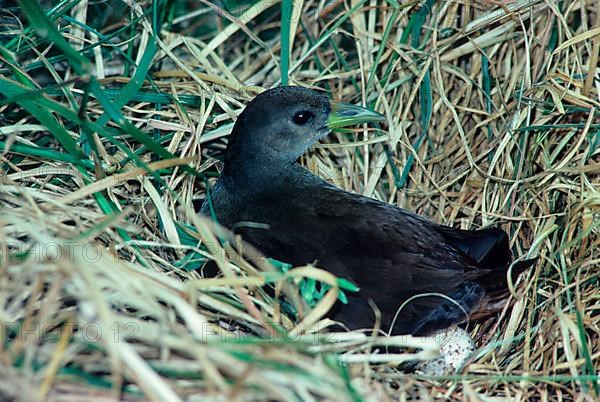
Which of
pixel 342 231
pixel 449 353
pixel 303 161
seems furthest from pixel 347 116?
pixel 449 353

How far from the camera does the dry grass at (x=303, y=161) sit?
1.95 meters

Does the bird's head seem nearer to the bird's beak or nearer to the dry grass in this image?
the bird's beak

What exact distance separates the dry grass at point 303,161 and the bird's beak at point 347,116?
171 mm

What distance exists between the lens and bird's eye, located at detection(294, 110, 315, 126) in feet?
10.5

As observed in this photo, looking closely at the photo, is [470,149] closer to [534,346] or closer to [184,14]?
[534,346]

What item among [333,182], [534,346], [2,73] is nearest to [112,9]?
[2,73]

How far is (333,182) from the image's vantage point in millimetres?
3580

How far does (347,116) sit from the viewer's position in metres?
3.24

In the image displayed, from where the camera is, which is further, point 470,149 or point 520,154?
point 470,149

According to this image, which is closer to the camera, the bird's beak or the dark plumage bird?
the dark plumage bird

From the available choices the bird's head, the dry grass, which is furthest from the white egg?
the bird's head

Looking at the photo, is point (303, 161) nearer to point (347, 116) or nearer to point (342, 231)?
point (347, 116)

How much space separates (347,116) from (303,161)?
0.46 m

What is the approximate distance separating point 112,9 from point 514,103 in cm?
193
